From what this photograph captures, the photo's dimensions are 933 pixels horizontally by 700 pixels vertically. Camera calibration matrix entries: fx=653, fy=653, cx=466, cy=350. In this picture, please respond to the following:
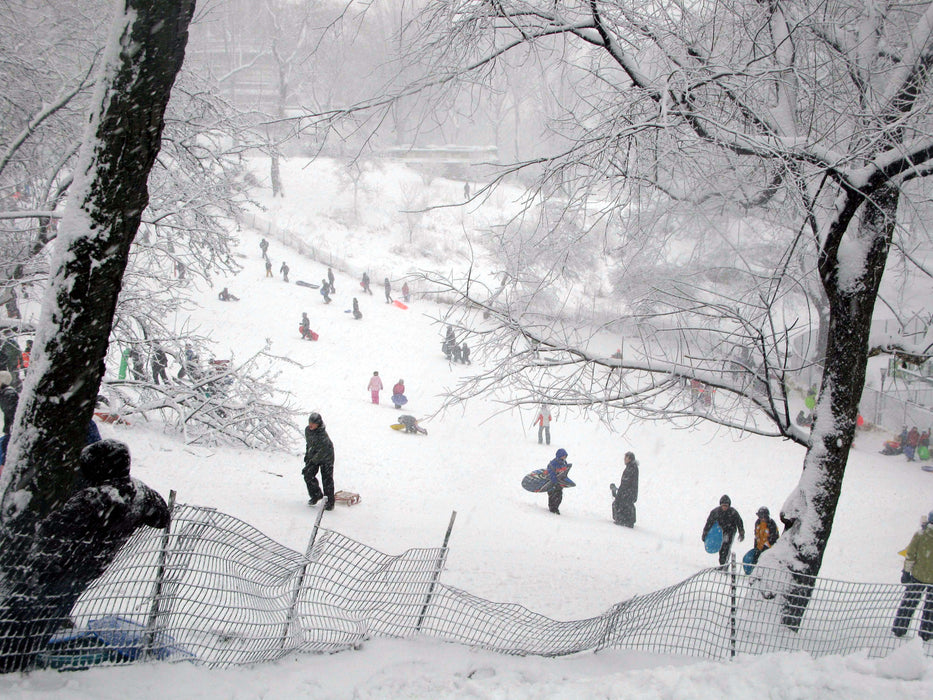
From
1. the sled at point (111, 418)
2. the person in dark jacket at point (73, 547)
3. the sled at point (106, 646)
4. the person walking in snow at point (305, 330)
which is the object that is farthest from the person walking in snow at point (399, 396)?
the sled at point (106, 646)

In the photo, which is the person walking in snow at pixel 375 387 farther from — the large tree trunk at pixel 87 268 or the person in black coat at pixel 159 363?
the large tree trunk at pixel 87 268

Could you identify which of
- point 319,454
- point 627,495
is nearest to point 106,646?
point 319,454

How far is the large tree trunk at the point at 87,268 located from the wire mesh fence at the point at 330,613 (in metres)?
0.67

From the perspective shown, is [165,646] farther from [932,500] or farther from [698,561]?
[932,500]

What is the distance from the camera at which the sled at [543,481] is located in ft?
40.6

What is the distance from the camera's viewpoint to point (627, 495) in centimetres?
1205

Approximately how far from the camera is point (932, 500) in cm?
1500

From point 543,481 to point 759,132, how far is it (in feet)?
28.6

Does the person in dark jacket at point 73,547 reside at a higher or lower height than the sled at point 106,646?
higher

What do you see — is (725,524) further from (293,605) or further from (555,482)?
(293,605)

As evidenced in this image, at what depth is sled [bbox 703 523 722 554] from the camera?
10133mm

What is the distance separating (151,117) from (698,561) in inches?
392

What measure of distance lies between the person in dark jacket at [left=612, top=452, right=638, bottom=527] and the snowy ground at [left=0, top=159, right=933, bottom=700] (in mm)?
268

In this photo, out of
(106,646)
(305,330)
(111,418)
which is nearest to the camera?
(106,646)
